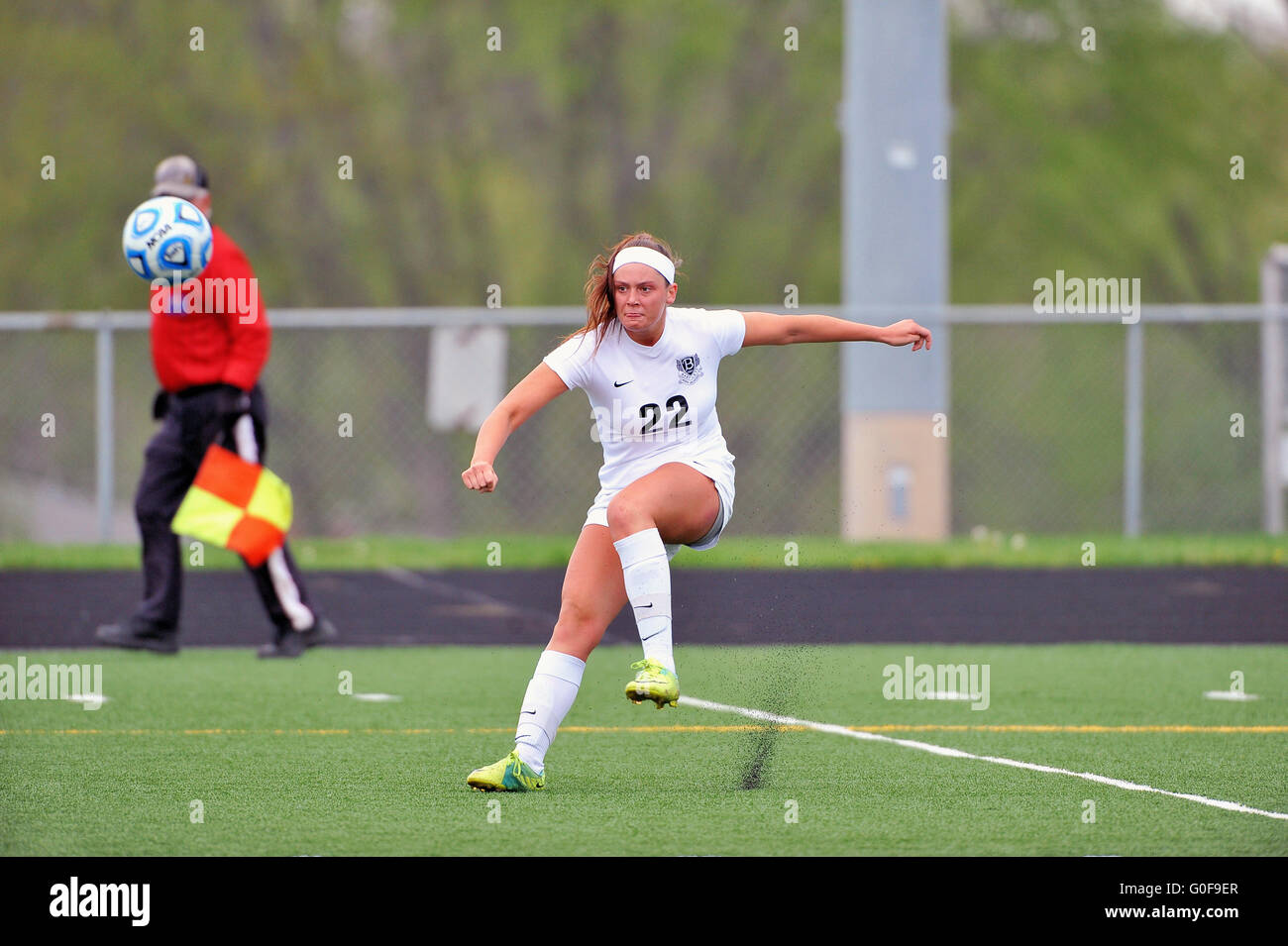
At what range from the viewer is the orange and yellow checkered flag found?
1034cm

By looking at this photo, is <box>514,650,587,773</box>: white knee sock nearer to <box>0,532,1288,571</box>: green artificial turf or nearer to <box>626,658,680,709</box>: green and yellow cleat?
<box>626,658,680,709</box>: green and yellow cleat

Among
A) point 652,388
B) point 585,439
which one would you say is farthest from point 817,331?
point 585,439

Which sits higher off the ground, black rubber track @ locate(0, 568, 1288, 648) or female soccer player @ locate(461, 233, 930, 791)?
female soccer player @ locate(461, 233, 930, 791)

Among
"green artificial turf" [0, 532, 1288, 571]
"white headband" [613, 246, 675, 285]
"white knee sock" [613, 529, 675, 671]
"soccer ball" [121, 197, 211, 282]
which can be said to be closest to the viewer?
"white knee sock" [613, 529, 675, 671]

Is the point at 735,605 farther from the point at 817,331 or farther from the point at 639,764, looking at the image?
the point at 817,331

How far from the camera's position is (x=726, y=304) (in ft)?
88.8

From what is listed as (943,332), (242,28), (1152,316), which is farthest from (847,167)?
(242,28)

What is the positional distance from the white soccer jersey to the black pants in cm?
396

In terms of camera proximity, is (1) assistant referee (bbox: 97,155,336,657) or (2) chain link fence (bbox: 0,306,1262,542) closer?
(1) assistant referee (bbox: 97,155,336,657)

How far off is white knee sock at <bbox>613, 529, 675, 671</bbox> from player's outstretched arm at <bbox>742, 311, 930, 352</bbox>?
916mm

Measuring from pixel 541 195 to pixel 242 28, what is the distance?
4.52 metres

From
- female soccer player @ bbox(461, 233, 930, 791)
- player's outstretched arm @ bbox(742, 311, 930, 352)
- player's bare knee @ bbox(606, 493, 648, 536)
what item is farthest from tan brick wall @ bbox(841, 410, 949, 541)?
player's bare knee @ bbox(606, 493, 648, 536)

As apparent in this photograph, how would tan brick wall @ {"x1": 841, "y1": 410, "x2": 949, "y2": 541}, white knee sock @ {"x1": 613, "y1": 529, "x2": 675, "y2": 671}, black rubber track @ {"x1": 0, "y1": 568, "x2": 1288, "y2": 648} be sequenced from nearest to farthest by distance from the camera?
white knee sock @ {"x1": 613, "y1": 529, "x2": 675, "y2": 671} → black rubber track @ {"x1": 0, "y1": 568, "x2": 1288, "y2": 648} → tan brick wall @ {"x1": 841, "y1": 410, "x2": 949, "y2": 541}

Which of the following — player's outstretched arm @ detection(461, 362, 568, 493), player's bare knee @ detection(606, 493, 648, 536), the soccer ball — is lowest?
player's bare knee @ detection(606, 493, 648, 536)
